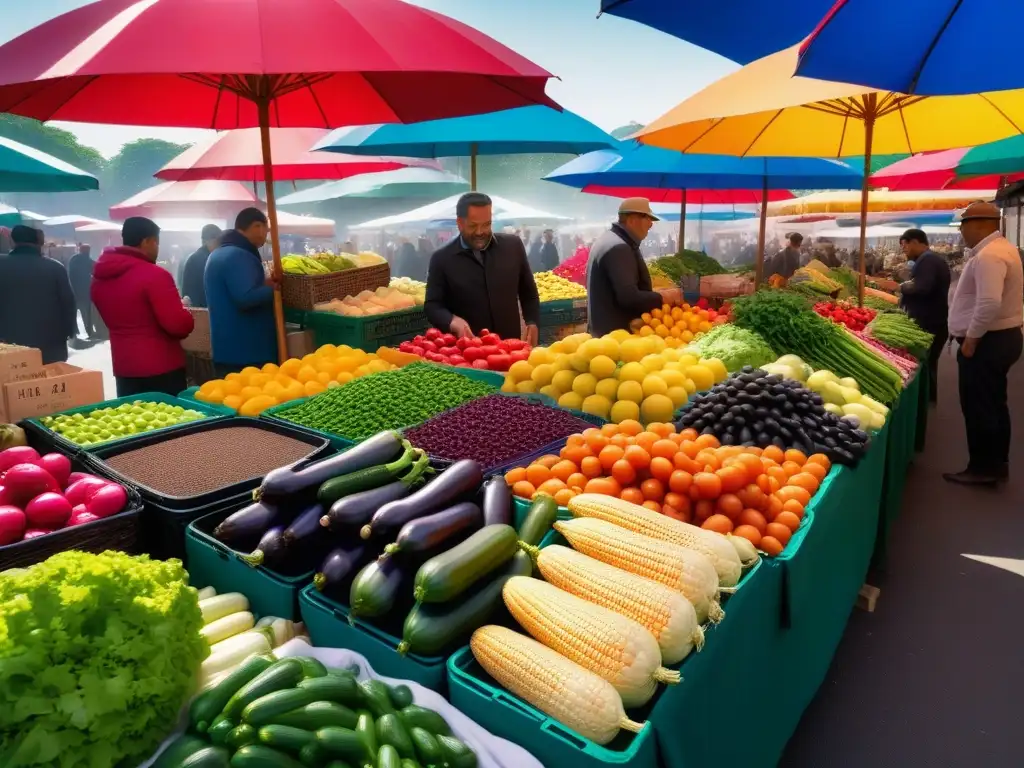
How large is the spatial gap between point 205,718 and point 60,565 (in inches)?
18.0

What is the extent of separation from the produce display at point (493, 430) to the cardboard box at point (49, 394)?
72.7 inches

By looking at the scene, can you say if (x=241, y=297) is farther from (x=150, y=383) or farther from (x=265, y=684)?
(x=265, y=684)

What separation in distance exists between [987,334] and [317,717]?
239 inches

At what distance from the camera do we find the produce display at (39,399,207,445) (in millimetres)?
3137

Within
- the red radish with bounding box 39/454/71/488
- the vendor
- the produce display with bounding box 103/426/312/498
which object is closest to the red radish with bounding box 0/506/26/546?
the red radish with bounding box 39/454/71/488

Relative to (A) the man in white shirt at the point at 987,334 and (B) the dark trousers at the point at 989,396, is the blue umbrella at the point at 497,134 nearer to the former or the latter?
(A) the man in white shirt at the point at 987,334

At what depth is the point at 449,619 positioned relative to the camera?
1737mm

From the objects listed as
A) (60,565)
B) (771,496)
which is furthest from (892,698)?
(60,565)

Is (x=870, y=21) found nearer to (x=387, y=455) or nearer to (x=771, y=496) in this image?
(x=771, y=496)

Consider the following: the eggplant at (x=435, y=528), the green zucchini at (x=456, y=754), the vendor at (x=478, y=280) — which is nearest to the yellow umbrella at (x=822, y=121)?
the vendor at (x=478, y=280)

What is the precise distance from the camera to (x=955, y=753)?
2.78 m

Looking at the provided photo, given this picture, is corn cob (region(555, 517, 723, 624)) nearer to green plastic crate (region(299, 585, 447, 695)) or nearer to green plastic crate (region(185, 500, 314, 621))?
green plastic crate (region(299, 585, 447, 695))

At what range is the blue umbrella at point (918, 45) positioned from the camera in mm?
2906

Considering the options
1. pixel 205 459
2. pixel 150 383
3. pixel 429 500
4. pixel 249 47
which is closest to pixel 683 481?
pixel 429 500
